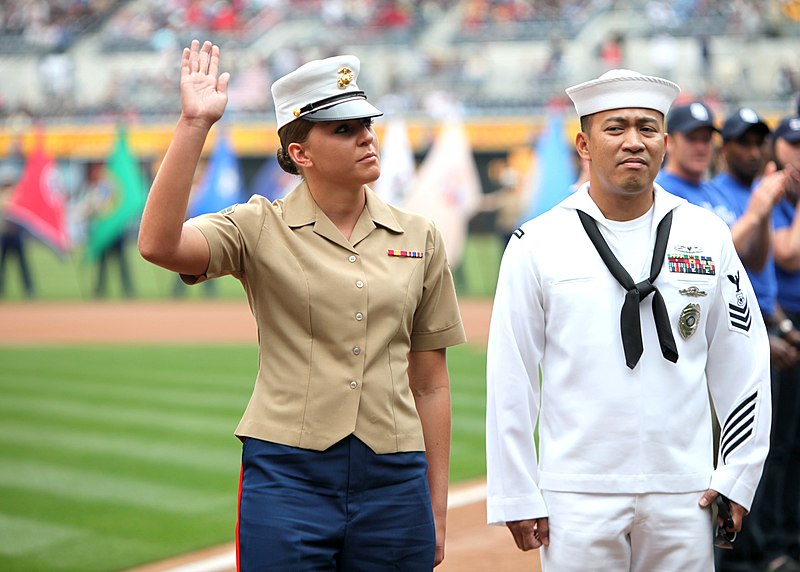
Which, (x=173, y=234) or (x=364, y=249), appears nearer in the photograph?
(x=173, y=234)

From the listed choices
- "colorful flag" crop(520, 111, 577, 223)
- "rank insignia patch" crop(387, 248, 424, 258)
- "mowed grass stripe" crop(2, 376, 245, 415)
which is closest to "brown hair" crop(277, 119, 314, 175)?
"rank insignia patch" crop(387, 248, 424, 258)

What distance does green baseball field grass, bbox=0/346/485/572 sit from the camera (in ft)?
19.5

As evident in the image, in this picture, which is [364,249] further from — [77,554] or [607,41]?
[607,41]

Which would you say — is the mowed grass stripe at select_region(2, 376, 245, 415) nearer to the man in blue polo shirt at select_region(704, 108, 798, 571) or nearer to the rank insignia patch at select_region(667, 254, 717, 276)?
the man in blue polo shirt at select_region(704, 108, 798, 571)

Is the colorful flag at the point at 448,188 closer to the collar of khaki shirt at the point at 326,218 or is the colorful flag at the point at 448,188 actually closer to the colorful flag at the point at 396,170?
the colorful flag at the point at 396,170

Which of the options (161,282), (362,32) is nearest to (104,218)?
(161,282)

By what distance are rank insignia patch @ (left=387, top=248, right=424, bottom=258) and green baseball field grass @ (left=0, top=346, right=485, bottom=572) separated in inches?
130

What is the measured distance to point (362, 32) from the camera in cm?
3412

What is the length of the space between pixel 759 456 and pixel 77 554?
3955 mm

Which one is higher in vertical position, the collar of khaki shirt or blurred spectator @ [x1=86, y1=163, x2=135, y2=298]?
blurred spectator @ [x1=86, y1=163, x2=135, y2=298]

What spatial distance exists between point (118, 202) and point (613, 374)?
62.8 feet

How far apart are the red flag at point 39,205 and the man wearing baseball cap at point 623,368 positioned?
1946 cm

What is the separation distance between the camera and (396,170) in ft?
63.4

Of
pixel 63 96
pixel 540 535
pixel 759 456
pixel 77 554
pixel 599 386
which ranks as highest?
pixel 63 96
